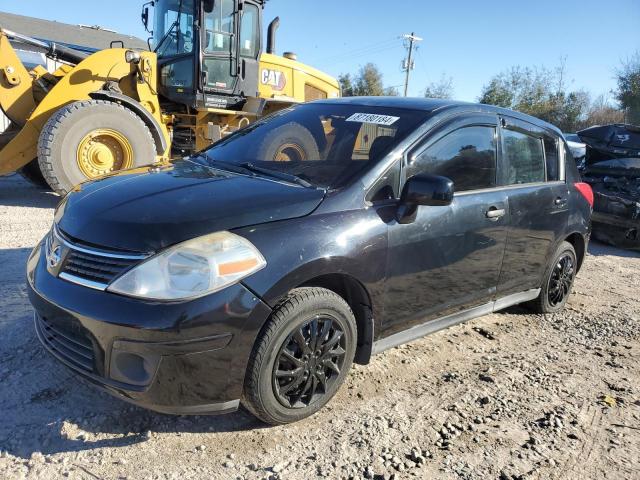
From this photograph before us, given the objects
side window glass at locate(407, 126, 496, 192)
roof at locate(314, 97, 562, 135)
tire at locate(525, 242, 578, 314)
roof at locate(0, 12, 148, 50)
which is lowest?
tire at locate(525, 242, 578, 314)

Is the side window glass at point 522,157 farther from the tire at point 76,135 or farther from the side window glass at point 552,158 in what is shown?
the tire at point 76,135

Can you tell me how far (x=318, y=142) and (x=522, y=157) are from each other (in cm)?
170

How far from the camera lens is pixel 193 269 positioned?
2260 millimetres

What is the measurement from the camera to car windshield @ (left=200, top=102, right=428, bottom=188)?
3068mm

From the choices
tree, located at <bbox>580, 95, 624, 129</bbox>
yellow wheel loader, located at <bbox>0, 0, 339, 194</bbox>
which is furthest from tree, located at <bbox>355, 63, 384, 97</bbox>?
yellow wheel loader, located at <bbox>0, 0, 339, 194</bbox>

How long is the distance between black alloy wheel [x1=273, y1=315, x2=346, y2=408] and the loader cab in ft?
21.6

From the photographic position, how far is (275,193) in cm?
271

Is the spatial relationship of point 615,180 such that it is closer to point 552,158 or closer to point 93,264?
point 552,158

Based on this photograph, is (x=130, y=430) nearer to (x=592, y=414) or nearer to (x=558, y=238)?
(x=592, y=414)

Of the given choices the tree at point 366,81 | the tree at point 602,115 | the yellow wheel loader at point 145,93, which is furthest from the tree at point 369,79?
the yellow wheel loader at point 145,93

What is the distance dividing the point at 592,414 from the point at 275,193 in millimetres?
2270

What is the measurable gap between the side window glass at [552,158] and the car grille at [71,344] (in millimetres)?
3690

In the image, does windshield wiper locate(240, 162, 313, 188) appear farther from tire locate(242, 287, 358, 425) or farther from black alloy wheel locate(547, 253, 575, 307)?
black alloy wheel locate(547, 253, 575, 307)

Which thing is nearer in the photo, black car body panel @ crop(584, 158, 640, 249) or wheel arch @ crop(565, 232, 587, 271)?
wheel arch @ crop(565, 232, 587, 271)
